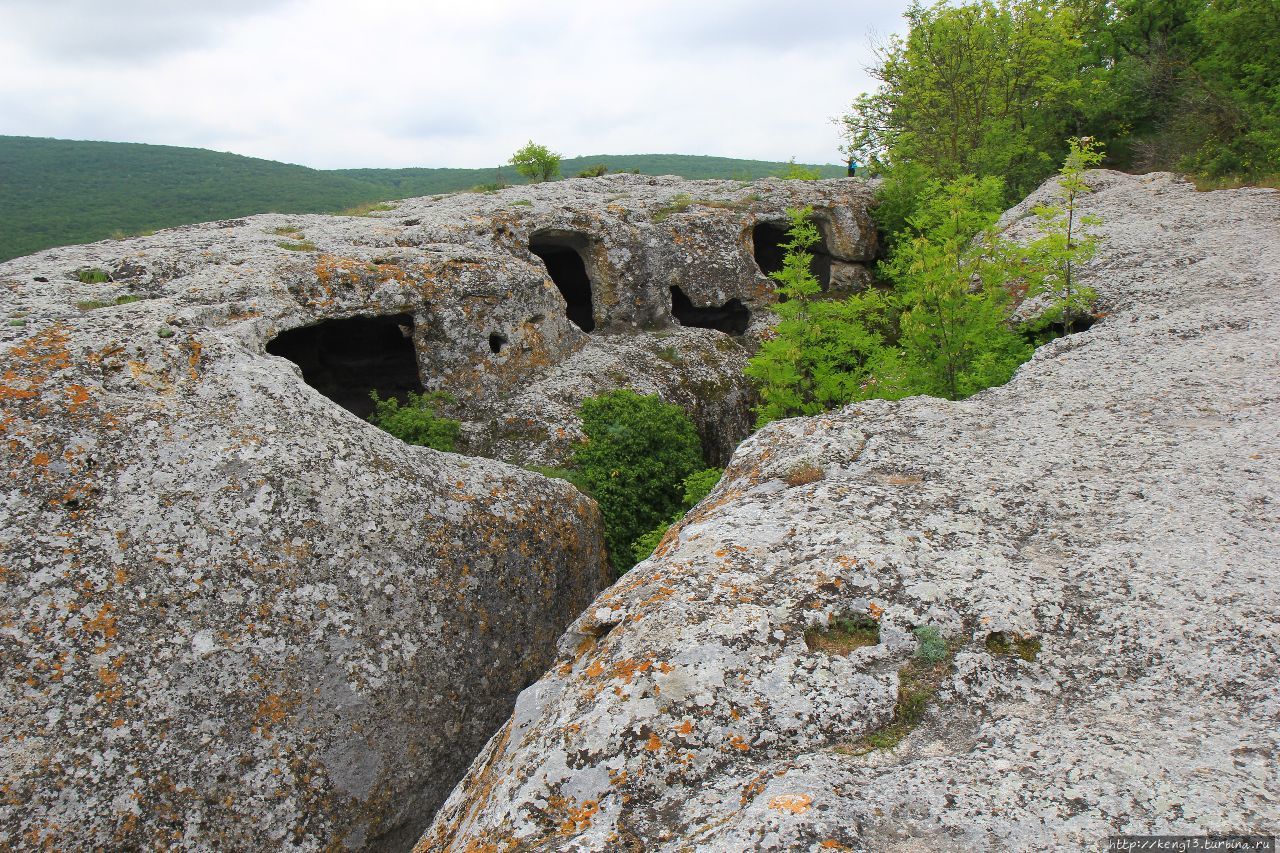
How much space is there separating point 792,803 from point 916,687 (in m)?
1.07

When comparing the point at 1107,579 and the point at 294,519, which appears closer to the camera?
the point at 1107,579

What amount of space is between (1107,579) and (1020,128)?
2134 centimetres

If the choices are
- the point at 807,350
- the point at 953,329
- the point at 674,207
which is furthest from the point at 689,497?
the point at 674,207

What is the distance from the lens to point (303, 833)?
5824 millimetres

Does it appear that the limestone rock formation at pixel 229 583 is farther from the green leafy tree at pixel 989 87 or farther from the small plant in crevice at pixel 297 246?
the green leafy tree at pixel 989 87

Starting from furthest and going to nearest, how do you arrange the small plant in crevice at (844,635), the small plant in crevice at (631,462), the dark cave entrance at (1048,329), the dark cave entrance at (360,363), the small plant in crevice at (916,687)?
the dark cave entrance at (360,363) → the small plant in crevice at (631,462) → the dark cave entrance at (1048,329) → the small plant in crevice at (844,635) → the small plant in crevice at (916,687)

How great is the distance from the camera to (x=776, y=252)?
23.0 m

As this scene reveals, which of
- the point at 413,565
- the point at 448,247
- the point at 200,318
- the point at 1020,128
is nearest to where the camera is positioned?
the point at 413,565

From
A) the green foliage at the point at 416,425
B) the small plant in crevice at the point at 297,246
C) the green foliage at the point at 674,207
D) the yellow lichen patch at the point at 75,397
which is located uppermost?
the green foliage at the point at 674,207

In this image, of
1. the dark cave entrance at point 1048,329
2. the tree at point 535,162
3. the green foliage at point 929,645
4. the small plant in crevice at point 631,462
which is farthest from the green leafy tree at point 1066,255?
the tree at point 535,162

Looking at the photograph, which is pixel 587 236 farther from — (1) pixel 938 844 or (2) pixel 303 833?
(1) pixel 938 844

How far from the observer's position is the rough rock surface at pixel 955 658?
9.30ft

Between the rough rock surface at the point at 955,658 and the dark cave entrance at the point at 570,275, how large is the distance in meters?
13.8

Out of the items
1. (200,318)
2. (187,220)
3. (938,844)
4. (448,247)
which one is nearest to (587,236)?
(448,247)
